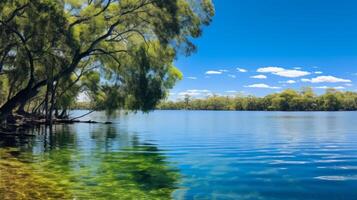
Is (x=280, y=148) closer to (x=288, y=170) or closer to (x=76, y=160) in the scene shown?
(x=288, y=170)

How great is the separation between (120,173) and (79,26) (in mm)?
15076

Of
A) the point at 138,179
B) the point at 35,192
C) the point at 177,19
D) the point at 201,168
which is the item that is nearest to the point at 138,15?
the point at 177,19

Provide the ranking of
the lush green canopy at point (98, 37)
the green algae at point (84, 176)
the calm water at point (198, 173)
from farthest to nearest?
the lush green canopy at point (98, 37) → the calm water at point (198, 173) → the green algae at point (84, 176)

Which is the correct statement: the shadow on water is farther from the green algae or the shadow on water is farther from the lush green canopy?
the lush green canopy

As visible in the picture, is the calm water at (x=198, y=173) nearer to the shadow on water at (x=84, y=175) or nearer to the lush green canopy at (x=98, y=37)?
the shadow on water at (x=84, y=175)

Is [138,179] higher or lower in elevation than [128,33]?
lower

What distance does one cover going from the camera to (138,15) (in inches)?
1180

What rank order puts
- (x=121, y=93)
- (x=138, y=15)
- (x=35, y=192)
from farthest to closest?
1. (x=121, y=93)
2. (x=138, y=15)
3. (x=35, y=192)

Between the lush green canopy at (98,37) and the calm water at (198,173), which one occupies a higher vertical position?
the lush green canopy at (98,37)

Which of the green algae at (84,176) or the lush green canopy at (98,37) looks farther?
the lush green canopy at (98,37)

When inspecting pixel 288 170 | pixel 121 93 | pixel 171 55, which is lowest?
pixel 288 170

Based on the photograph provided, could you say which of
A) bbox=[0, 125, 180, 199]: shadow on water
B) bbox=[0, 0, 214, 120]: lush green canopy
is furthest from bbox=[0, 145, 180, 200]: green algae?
bbox=[0, 0, 214, 120]: lush green canopy

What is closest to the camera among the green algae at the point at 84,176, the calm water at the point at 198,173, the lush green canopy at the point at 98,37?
the green algae at the point at 84,176

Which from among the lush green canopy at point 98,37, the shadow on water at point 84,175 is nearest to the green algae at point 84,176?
the shadow on water at point 84,175
